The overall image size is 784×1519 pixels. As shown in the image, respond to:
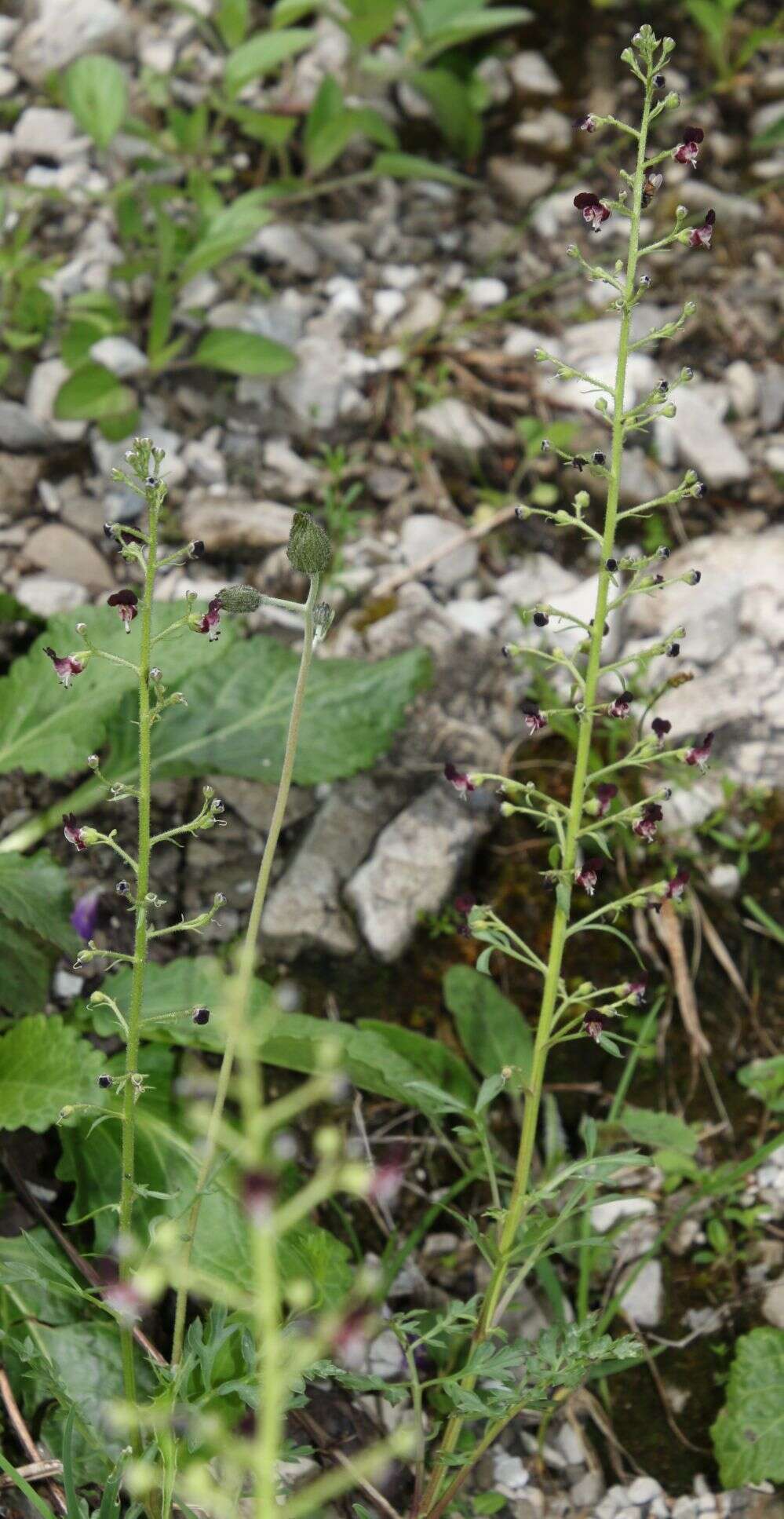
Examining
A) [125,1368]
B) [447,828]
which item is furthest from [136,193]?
[125,1368]

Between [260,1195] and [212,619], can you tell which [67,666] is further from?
[260,1195]

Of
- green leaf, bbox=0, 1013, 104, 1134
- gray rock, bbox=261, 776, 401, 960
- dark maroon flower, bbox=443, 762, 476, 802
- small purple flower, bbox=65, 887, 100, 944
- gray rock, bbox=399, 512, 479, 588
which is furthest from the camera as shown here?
gray rock, bbox=399, 512, 479, 588

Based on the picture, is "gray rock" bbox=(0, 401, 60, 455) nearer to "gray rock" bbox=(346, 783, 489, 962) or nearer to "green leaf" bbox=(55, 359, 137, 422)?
"green leaf" bbox=(55, 359, 137, 422)

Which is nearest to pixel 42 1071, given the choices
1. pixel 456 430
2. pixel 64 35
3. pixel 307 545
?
pixel 307 545

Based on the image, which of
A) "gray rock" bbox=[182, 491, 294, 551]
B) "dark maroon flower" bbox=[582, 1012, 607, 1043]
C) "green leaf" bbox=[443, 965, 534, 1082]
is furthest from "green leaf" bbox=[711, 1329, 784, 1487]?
"gray rock" bbox=[182, 491, 294, 551]

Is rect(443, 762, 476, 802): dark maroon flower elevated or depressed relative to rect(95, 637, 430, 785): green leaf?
elevated
